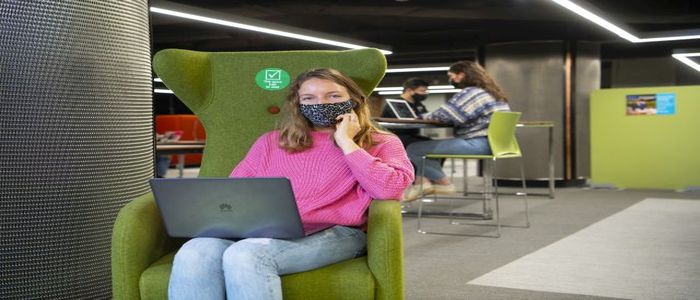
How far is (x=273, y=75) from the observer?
3107mm

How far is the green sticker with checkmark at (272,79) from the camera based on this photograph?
309 centimetres

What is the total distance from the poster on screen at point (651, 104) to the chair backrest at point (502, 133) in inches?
174

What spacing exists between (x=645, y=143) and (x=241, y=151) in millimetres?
7870

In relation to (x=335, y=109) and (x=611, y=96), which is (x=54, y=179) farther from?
(x=611, y=96)

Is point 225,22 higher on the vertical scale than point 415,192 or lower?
higher

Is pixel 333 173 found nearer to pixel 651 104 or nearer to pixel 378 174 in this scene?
pixel 378 174

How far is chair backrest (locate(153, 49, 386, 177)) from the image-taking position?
3.04 meters

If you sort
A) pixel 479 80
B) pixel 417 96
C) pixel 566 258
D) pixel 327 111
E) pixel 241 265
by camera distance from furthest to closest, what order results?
pixel 417 96 → pixel 479 80 → pixel 566 258 → pixel 327 111 → pixel 241 265

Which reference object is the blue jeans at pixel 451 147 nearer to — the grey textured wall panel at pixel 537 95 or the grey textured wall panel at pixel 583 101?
the grey textured wall panel at pixel 537 95

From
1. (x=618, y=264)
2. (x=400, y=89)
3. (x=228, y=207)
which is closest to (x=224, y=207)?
(x=228, y=207)

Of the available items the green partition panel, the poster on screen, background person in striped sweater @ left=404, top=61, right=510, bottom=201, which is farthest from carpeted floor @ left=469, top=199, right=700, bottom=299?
the poster on screen

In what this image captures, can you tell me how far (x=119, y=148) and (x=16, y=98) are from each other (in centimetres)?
43

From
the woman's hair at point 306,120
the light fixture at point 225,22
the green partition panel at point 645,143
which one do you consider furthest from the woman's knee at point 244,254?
the green partition panel at point 645,143

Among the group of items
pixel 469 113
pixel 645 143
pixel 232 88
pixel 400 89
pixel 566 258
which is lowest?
pixel 566 258
